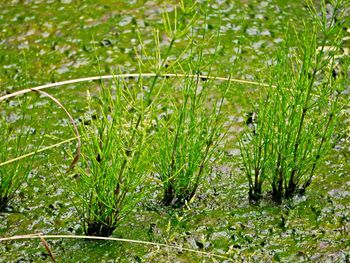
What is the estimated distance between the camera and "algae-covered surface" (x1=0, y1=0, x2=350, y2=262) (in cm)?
196

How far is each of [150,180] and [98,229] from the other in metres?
0.36

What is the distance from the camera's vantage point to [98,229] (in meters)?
1.96

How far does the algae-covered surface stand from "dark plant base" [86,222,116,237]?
4cm

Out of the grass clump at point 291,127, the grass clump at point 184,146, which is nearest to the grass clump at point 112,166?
the grass clump at point 184,146

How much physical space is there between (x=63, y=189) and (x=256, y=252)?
2.18 feet

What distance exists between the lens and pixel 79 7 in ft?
10.8

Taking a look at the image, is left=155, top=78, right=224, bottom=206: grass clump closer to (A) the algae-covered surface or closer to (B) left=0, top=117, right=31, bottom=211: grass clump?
(A) the algae-covered surface

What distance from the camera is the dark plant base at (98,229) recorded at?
1.95 m

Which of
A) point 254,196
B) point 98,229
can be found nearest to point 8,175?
point 98,229

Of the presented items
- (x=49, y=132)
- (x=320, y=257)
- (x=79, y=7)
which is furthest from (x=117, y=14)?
(x=320, y=257)

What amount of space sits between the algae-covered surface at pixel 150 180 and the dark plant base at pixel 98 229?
4 centimetres

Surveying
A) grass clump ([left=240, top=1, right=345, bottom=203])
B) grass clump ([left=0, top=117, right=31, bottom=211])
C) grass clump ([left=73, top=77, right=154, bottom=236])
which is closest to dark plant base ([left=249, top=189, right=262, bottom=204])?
grass clump ([left=240, top=1, right=345, bottom=203])

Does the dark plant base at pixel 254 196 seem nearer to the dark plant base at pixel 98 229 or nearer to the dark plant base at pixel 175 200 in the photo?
the dark plant base at pixel 175 200

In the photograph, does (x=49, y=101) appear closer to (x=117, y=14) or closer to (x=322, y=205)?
(x=117, y=14)
